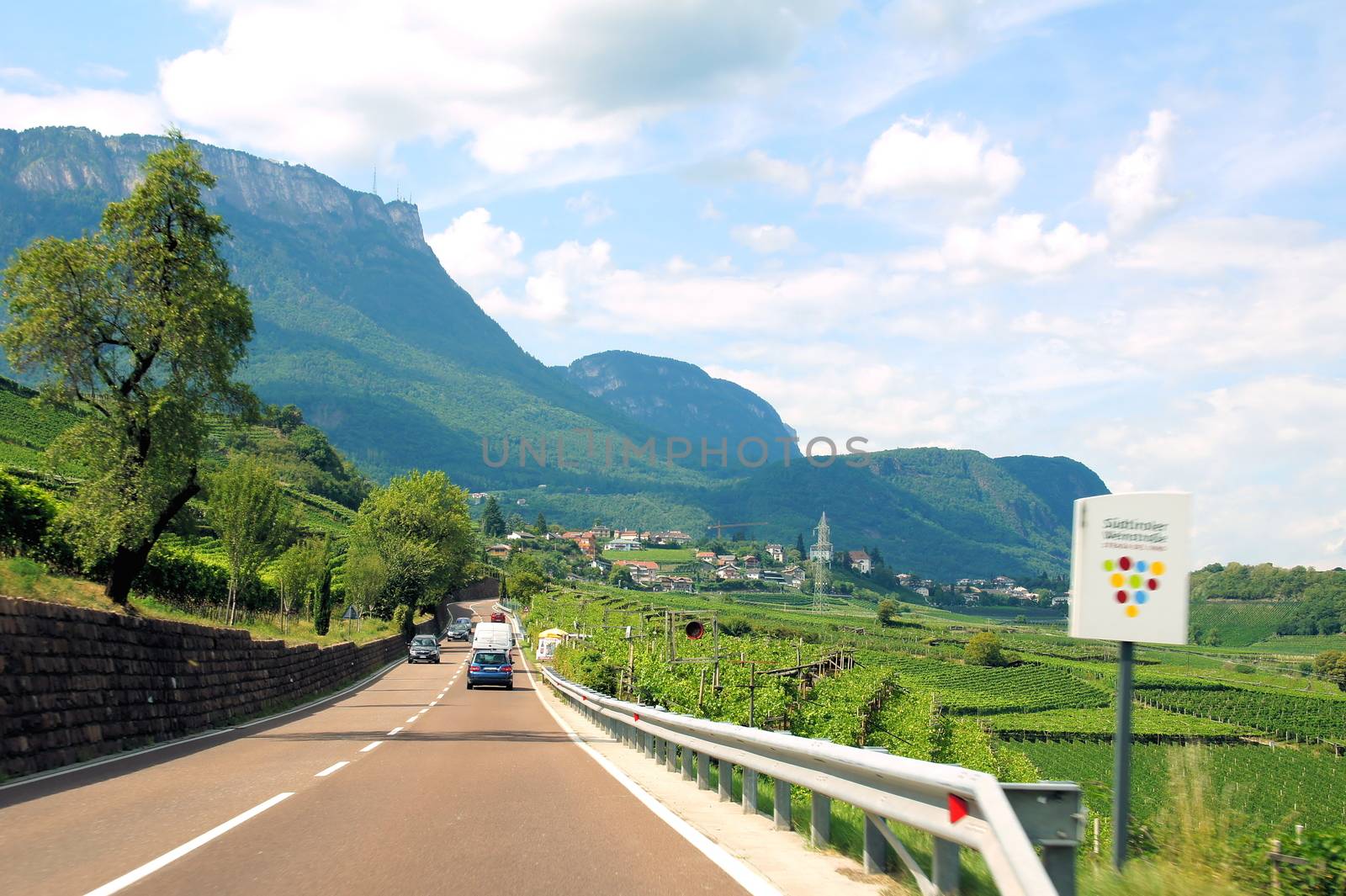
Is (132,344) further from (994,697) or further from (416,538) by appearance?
(994,697)

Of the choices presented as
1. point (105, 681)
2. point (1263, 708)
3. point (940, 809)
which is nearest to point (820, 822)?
point (940, 809)

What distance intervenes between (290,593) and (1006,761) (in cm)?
4513

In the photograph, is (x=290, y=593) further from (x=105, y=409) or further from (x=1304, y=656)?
(x=1304, y=656)

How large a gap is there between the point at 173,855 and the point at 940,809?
204 inches

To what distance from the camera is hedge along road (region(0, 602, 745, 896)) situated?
→ 640cm

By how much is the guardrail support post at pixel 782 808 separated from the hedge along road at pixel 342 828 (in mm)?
926

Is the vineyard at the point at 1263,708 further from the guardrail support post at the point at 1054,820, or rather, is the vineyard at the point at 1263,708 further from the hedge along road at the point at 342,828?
the guardrail support post at the point at 1054,820

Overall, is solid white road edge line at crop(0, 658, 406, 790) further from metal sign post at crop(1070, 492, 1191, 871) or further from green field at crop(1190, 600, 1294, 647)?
green field at crop(1190, 600, 1294, 647)

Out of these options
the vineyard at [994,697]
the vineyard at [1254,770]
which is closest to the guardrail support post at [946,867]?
the vineyard at [994,697]

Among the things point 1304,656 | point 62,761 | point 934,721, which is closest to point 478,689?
point 62,761

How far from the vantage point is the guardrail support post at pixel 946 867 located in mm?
5301

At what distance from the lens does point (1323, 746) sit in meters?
97.4

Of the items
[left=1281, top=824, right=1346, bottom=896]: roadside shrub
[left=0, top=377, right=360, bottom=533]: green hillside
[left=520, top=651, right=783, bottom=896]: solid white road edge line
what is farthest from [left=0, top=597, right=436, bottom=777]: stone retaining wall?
[left=1281, top=824, right=1346, bottom=896]: roadside shrub

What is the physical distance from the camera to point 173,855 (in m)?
7.12
